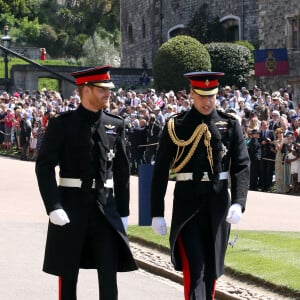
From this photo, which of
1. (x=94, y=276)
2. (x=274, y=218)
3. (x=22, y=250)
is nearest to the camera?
(x=94, y=276)

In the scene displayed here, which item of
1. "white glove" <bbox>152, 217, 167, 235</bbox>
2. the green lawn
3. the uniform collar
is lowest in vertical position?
the green lawn

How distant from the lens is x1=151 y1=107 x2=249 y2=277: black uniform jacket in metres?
8.12

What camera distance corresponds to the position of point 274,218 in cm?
1642

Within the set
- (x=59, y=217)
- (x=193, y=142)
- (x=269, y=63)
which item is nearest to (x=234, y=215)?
(x=193, y=142)

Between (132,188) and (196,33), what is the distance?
30.2m

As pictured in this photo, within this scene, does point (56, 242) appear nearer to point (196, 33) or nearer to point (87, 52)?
point (196, 33)

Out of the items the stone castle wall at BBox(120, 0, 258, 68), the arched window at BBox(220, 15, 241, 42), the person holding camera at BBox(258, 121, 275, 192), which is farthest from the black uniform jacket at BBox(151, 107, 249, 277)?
the arched window at BBox(220, 15, 241, 42)

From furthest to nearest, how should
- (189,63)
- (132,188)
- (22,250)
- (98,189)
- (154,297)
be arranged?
(189,63)
(132,188)
(22,250)
(154,297)
(98,189)

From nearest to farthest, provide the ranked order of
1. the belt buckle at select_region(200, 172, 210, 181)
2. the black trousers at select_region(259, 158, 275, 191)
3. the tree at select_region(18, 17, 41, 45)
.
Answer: the belt buckle at select_region(200, 172, 210, 181) → the black trousers at select_region(259, 158, 275, 191) → the tree at select_region(18, 17, 41, 45)

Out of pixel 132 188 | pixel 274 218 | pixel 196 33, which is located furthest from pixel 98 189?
pixel 196 33

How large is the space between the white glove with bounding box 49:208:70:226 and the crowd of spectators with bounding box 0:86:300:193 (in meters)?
8.11

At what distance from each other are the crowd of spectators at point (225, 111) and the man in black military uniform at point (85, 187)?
777 centimetres

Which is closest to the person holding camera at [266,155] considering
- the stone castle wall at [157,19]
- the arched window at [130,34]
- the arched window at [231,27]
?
the stone castle wall at [157,19]

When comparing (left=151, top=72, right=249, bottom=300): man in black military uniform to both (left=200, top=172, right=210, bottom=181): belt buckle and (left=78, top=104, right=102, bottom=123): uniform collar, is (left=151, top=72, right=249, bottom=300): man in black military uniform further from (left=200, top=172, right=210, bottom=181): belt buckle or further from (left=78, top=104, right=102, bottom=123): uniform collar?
(left=78, top=104, right=102, bottom=123): uniform collar
